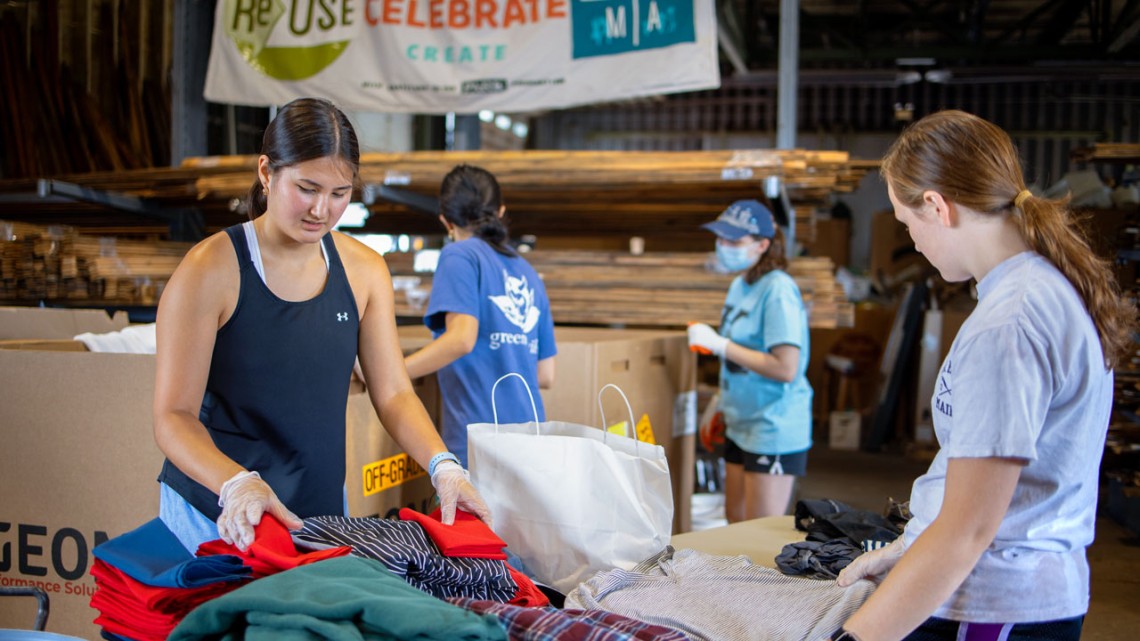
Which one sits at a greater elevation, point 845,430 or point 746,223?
point 746,223

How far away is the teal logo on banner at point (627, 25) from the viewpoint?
5.55 metres

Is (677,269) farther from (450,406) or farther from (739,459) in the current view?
(450,406)

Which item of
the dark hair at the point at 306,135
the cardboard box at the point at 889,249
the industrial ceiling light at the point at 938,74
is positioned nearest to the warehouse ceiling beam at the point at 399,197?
the dark hair at the point at 306,135

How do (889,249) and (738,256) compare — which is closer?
(738,256)

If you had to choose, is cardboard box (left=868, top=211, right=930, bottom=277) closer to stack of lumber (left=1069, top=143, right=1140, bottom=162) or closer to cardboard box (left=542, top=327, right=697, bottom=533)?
stack of lumber (left=1069, top=143, right=1140, bottom=162)

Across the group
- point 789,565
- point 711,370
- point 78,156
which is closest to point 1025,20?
point 711,370

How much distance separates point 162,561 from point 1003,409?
1317 mm

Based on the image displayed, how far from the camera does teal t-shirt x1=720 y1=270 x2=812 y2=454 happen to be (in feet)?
A: 12.9

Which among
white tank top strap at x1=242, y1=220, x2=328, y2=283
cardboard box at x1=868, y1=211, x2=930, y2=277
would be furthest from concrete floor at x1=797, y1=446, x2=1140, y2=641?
cardboard box at x1=868, y1=211, x2=930, y2=277

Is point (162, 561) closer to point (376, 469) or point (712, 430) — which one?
point (376, 469)

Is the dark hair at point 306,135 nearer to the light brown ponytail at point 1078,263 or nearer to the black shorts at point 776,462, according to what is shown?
the light brown ponytail at point 1078,263

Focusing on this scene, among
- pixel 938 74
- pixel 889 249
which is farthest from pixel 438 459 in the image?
pixel 889 249

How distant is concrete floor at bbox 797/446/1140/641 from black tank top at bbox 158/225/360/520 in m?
3.02

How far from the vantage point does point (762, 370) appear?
393 centimetres
